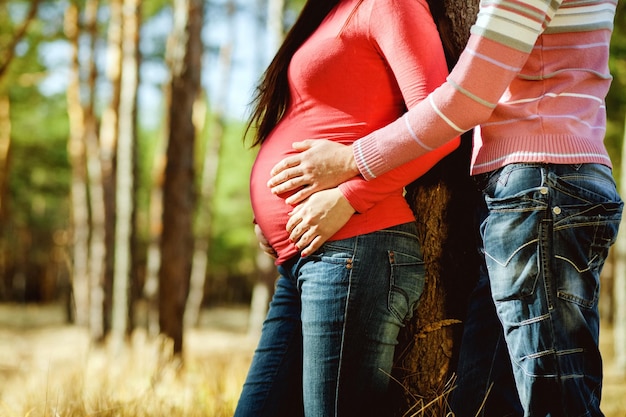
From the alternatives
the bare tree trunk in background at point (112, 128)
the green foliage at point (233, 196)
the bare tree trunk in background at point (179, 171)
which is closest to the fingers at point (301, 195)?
the bare tree trunk in background at point (179, 171)

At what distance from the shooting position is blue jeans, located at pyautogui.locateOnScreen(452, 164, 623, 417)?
1.42 m

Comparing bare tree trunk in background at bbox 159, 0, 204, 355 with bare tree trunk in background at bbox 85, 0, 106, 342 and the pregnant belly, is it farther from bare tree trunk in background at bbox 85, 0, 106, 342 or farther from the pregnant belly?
the pregnant belly

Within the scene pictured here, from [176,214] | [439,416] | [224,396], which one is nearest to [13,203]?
[176,214]

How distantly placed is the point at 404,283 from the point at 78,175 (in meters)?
13.6

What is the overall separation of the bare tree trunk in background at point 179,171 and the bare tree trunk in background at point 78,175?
6215 mm

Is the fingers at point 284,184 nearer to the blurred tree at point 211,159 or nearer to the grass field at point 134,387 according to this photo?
the grass field at point 134,387

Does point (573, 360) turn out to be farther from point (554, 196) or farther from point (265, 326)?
point (265, 326)

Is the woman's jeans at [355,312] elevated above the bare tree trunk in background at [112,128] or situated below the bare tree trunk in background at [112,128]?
below

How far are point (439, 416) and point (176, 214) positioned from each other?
5160 millimetres

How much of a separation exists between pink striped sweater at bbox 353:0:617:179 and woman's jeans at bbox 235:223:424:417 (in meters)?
0.21

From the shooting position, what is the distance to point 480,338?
1.86 m

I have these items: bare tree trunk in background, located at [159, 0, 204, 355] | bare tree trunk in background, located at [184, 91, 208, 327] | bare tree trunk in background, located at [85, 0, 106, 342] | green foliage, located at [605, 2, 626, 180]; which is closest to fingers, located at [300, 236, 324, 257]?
bare tree trunk in background, located at [159, 0, 204, 355]

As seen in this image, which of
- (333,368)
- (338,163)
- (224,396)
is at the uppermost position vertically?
(338,163)

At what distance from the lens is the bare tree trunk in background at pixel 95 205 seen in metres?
9.59
